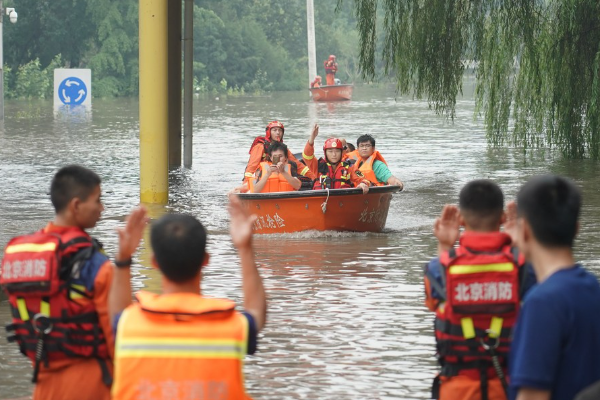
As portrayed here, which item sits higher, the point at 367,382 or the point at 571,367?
the point at 571,367

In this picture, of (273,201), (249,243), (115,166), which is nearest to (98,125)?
(115,166)

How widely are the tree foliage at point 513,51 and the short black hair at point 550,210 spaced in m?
16.7

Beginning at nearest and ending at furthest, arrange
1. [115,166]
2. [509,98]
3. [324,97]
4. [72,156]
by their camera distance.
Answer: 1. [509,98]
2. [115,166]
3. [72,156]
4. [324,97]

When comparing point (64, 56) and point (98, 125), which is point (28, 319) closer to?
point (98, 125)

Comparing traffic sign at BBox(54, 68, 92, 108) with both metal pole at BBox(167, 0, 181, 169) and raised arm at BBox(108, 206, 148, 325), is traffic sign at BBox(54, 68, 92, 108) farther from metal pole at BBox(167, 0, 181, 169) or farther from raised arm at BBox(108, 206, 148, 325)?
raised arm at BBox(108, 206, 148, 325)

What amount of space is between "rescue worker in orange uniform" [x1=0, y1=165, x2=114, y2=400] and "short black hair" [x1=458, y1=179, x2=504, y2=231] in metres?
1.47

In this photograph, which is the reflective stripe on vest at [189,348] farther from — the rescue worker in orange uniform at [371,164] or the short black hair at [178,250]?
the rescue worker in orange uniform at [371,164]

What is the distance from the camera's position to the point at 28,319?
4.71 metres

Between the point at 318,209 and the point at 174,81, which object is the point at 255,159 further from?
the point at 174,81

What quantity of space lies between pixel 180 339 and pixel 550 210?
4.04ft

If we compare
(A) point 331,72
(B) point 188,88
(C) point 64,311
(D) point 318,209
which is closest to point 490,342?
(C) point 64,311

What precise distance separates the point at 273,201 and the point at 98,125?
27.8 meters

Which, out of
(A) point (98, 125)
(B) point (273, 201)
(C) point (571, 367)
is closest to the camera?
(C) point (571, 367)

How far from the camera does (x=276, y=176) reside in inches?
597
